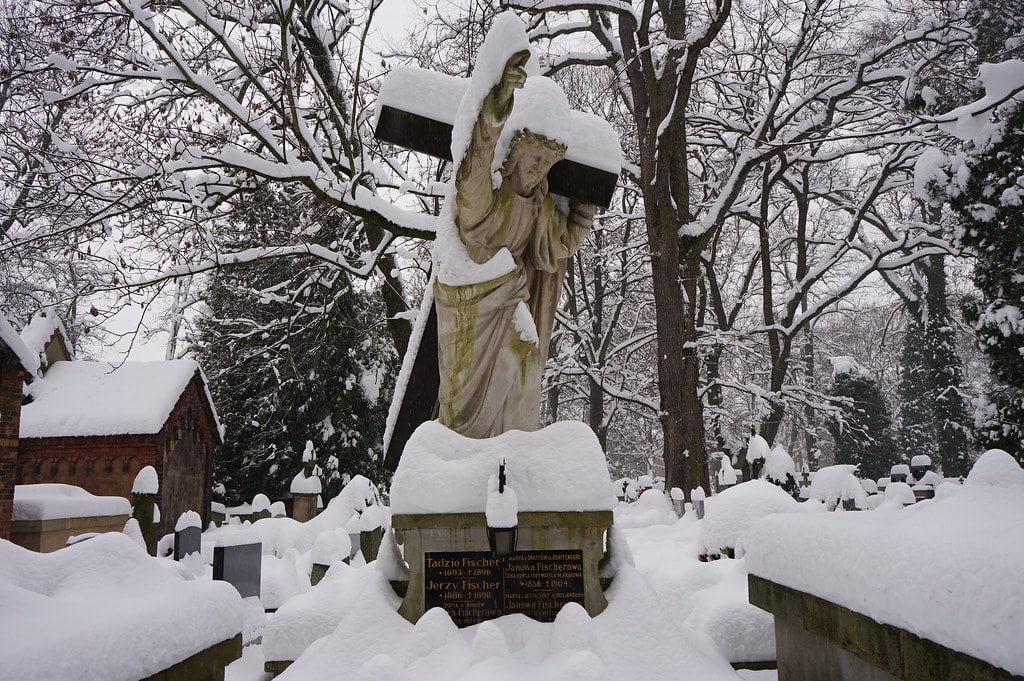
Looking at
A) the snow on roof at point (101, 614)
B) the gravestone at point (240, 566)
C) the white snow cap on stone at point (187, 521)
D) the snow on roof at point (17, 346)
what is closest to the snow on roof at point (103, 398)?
the snow on roof at point (17, 346)

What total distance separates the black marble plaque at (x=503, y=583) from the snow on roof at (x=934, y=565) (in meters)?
1.20

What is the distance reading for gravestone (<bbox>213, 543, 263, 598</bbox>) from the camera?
772 cm

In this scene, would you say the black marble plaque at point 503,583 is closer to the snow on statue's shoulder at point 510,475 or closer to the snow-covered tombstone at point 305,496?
the snow on statue's shoulder at point 510,475

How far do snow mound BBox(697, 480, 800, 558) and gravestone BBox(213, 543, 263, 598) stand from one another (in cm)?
518

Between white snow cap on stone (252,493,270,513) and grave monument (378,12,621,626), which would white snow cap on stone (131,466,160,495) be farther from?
grave monument (378,12,621,626)

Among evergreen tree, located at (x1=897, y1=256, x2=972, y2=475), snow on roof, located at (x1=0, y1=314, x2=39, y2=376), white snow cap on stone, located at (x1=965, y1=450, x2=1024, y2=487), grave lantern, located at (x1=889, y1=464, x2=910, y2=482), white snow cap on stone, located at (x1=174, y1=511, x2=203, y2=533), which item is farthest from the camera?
evergreen tree, located at (x1=897, y1=256, x2=972, y2=475)

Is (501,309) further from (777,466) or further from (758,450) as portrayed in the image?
(758,450)

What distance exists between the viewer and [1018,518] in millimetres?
2637

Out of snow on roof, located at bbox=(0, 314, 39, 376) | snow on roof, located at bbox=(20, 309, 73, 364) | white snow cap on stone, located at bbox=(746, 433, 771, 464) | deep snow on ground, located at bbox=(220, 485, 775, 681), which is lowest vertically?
deep snow on ground, located at bbox=(220, 485, 775, 681)

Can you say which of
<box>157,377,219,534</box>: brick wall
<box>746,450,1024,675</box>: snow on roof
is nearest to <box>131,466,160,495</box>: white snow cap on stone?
<box>157,377,219,534</box>: brick wall

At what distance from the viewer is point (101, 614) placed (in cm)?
218

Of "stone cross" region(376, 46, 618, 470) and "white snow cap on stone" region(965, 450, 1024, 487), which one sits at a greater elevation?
"stone cross" region(376, 46, 618, 470)

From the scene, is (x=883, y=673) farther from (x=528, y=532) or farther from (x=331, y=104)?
(x=331, y=104)

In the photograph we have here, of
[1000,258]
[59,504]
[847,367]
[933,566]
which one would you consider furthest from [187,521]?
[847,367]
